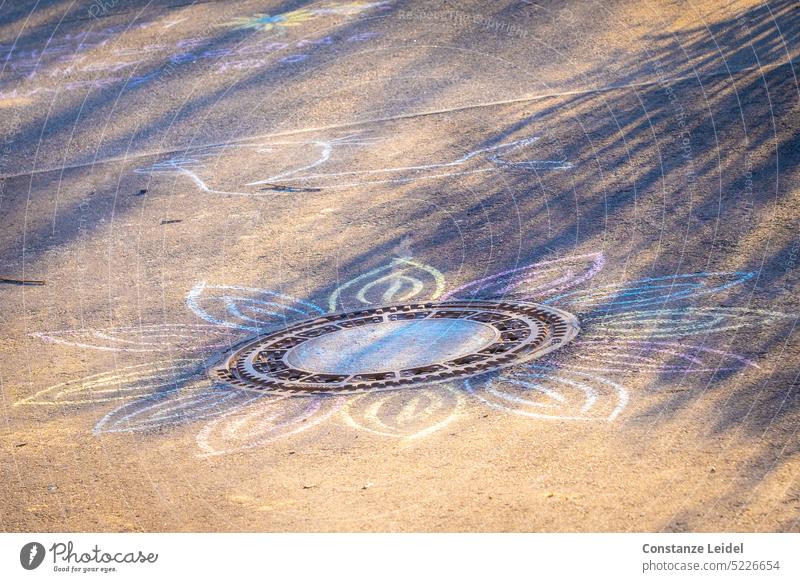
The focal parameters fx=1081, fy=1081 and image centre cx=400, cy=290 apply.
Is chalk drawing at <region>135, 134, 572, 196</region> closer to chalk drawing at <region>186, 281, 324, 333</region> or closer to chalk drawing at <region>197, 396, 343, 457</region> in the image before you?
chalk drawing at <region>186, 281, 324, 333</region>

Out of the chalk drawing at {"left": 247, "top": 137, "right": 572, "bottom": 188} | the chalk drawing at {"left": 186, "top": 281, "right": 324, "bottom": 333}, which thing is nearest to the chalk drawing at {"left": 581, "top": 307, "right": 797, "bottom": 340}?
the chalk drawing at {"left": 186, "top": 281, "right": 324, "bottom": 333}

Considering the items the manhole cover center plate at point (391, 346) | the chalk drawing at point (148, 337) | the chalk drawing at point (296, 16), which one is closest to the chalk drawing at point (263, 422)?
the manhole cover center plate at point (391, 346)

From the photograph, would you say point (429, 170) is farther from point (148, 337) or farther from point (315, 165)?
point (148, 337)

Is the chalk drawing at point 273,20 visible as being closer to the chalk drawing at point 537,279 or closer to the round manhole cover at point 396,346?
the chalk drawing at point 537,279

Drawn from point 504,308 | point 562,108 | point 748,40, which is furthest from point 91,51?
point 504,308

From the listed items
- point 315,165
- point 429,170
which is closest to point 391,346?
point 429,170

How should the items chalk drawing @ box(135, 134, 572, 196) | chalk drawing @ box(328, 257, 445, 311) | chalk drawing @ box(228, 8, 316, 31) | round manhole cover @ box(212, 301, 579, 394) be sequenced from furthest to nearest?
1. chalk drawing @ box(228, 8, 316, 31)
2. chalk drawing @ box(135, 134, 572, 196)
3. chalk drawing @ box(328, 257, 445, 311)
4. round manhole cover @ box(212, 301, 579, 394)

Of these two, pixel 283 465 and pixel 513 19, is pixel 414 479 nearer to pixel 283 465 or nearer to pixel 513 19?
pixel 283 465
